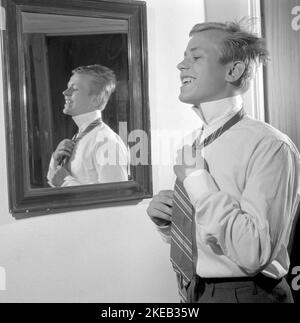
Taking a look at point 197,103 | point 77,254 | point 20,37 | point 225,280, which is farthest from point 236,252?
point 20,37

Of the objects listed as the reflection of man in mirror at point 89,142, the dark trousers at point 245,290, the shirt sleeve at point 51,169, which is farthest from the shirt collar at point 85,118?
the dark trousers at point 245,290

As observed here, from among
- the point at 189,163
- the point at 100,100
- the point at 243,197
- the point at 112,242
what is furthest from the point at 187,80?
the point at 112,242

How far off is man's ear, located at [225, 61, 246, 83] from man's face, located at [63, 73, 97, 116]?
2.02 feet

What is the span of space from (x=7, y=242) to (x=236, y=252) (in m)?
0.85

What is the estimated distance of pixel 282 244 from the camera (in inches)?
46.8

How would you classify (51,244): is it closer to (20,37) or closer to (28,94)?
(28,94)

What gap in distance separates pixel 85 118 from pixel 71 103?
71 millimetres

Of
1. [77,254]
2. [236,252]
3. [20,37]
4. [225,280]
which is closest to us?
[236,252]

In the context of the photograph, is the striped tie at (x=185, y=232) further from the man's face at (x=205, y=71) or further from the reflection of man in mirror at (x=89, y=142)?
the reflection of man in mirror at (x=89, y=142)

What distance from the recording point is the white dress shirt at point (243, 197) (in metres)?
1.03

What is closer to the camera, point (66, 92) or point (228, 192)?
point (228, 192)

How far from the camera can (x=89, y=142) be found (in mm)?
1722

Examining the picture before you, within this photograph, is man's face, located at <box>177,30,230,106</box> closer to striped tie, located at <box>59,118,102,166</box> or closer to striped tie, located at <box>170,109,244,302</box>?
striped tie, located at <box>170,109,244,302</box>

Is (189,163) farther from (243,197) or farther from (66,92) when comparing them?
(66,92)
